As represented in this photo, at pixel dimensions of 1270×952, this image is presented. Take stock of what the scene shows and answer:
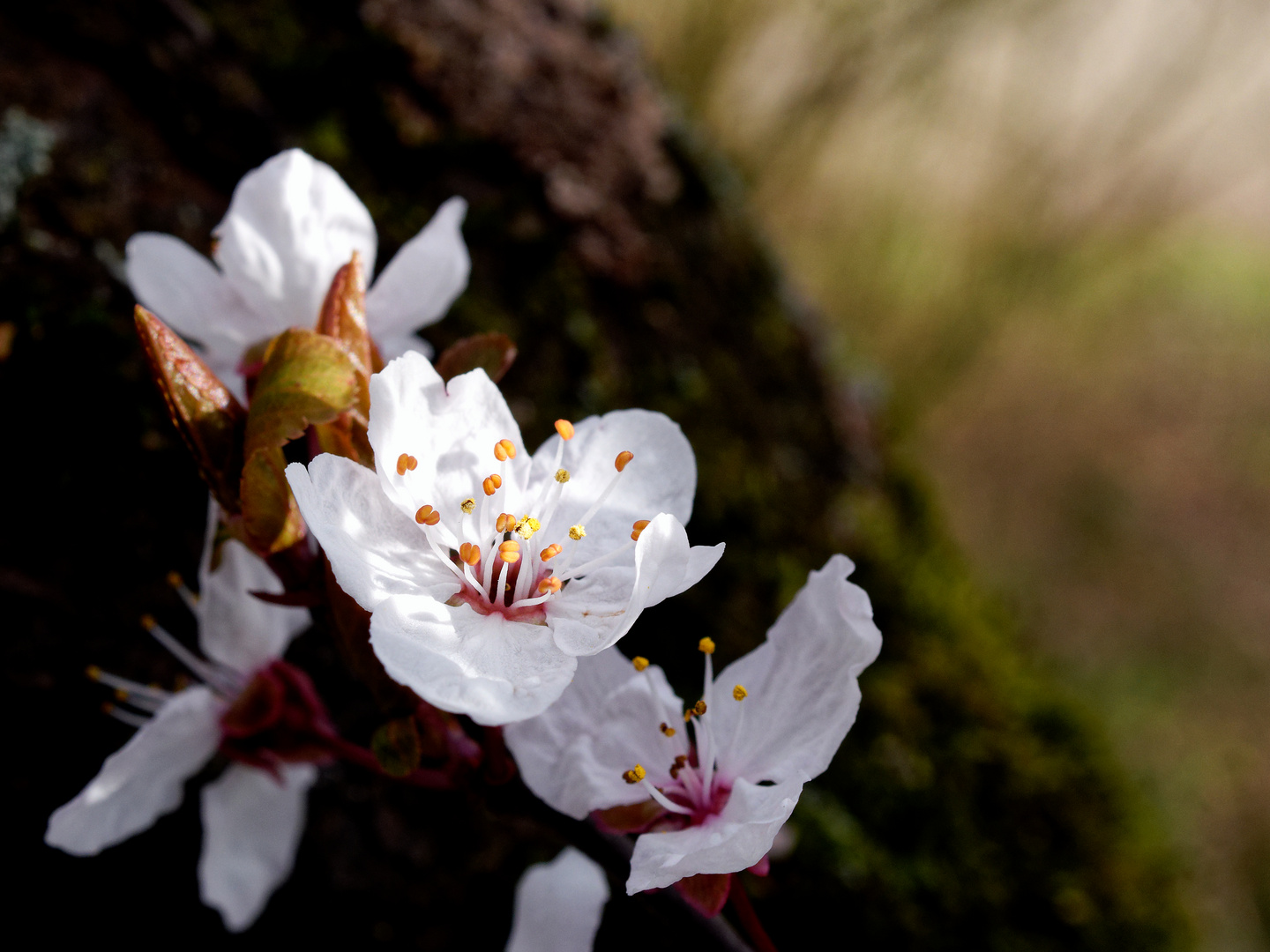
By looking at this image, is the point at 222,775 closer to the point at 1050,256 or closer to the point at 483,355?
the point at 483,355

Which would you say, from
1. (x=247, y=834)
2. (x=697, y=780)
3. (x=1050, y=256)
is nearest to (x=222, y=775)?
(x=247, y=834)

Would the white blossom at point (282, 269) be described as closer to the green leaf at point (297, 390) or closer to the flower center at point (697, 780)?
the green leaf at point (297, 390)

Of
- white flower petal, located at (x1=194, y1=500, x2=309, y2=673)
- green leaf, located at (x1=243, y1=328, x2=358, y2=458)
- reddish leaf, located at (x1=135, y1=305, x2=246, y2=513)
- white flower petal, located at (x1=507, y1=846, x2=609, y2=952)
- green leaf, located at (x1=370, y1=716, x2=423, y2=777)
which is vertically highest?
green leaf, located at (x1=243, y1=328, x2=358, y2=458)

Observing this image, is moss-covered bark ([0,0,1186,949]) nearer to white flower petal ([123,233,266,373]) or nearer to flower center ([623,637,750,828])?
flower center ([623,637,750,828])

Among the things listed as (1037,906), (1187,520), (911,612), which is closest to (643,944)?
(1037,906)

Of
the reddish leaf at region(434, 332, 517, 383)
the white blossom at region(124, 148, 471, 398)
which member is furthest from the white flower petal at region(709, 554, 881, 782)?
the white blossom at region(124, 148, 471, 398)

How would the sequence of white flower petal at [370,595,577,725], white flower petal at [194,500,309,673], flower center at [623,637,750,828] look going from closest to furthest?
white flower petal at [370,595,577,725] → flower center at [623,637,750,828] → white flower petal at [194,500,309,673]

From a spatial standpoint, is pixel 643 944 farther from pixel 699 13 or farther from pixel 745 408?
pixel 699 13
